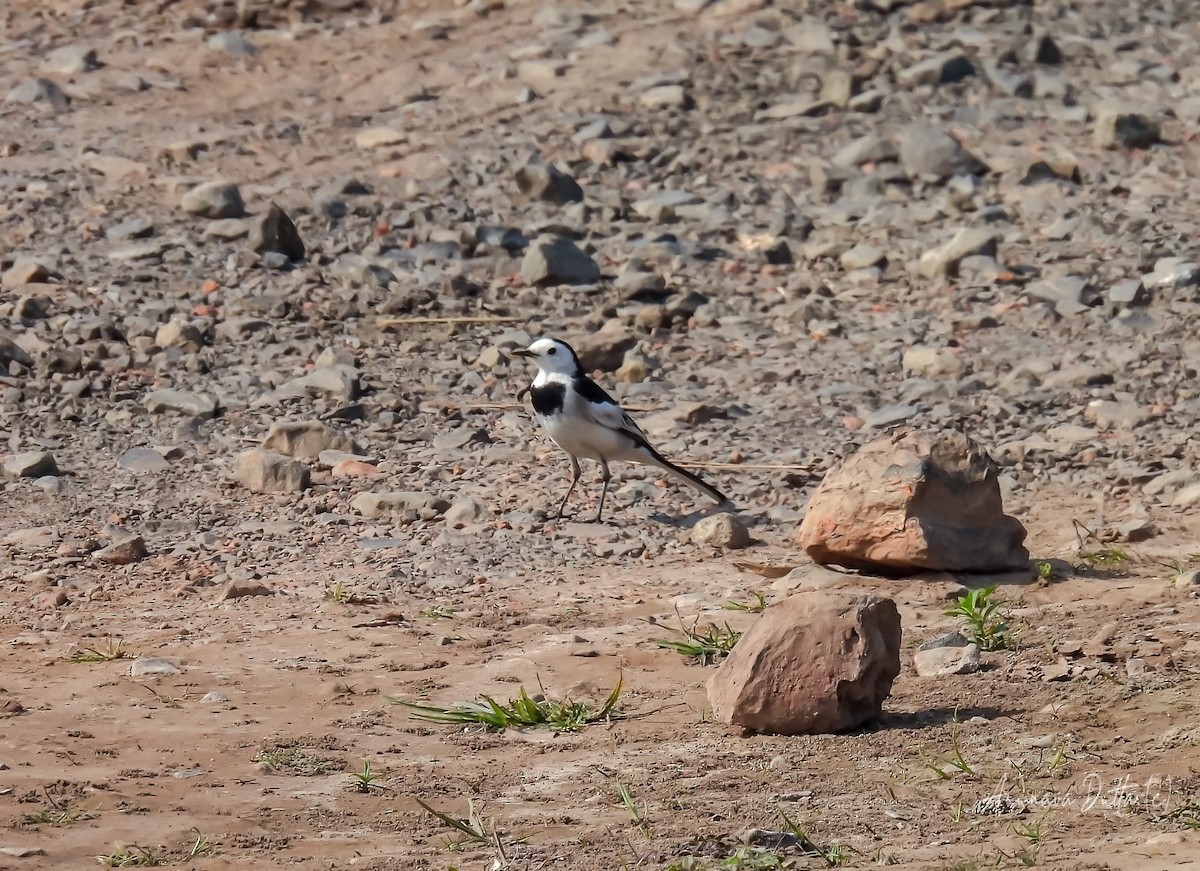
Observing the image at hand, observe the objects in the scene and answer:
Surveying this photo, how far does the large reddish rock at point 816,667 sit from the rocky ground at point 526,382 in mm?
103

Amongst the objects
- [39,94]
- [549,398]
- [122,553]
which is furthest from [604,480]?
[39,94]

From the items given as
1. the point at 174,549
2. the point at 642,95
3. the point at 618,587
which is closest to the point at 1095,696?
the point at 618,587

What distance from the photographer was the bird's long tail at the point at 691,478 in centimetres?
799

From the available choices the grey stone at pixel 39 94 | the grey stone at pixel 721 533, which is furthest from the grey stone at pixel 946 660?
the grey stone at pixel 39 94

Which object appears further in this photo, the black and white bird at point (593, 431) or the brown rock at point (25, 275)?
the brown rock at point (25, 275)

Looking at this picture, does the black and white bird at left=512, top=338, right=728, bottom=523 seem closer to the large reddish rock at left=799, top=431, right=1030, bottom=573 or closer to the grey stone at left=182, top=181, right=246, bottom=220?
the large reddish rock at left=799, top=431, right=1030, bottom=573

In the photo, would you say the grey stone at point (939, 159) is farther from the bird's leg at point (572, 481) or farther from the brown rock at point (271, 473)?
the brown rock at point (271, 473)

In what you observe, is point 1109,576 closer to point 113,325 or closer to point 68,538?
point 68,538

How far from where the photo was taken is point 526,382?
9.41 m

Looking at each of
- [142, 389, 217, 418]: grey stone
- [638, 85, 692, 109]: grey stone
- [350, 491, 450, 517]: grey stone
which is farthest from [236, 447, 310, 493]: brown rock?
[638, 85, 692, 109]: grey stone

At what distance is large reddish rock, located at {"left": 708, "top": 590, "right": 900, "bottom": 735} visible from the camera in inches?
196

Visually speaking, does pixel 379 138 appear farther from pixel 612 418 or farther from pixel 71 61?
pixel 612 418

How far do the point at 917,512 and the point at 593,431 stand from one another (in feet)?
6.43

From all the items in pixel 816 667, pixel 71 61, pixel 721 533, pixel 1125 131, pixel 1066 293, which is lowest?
pixel 1066 293
